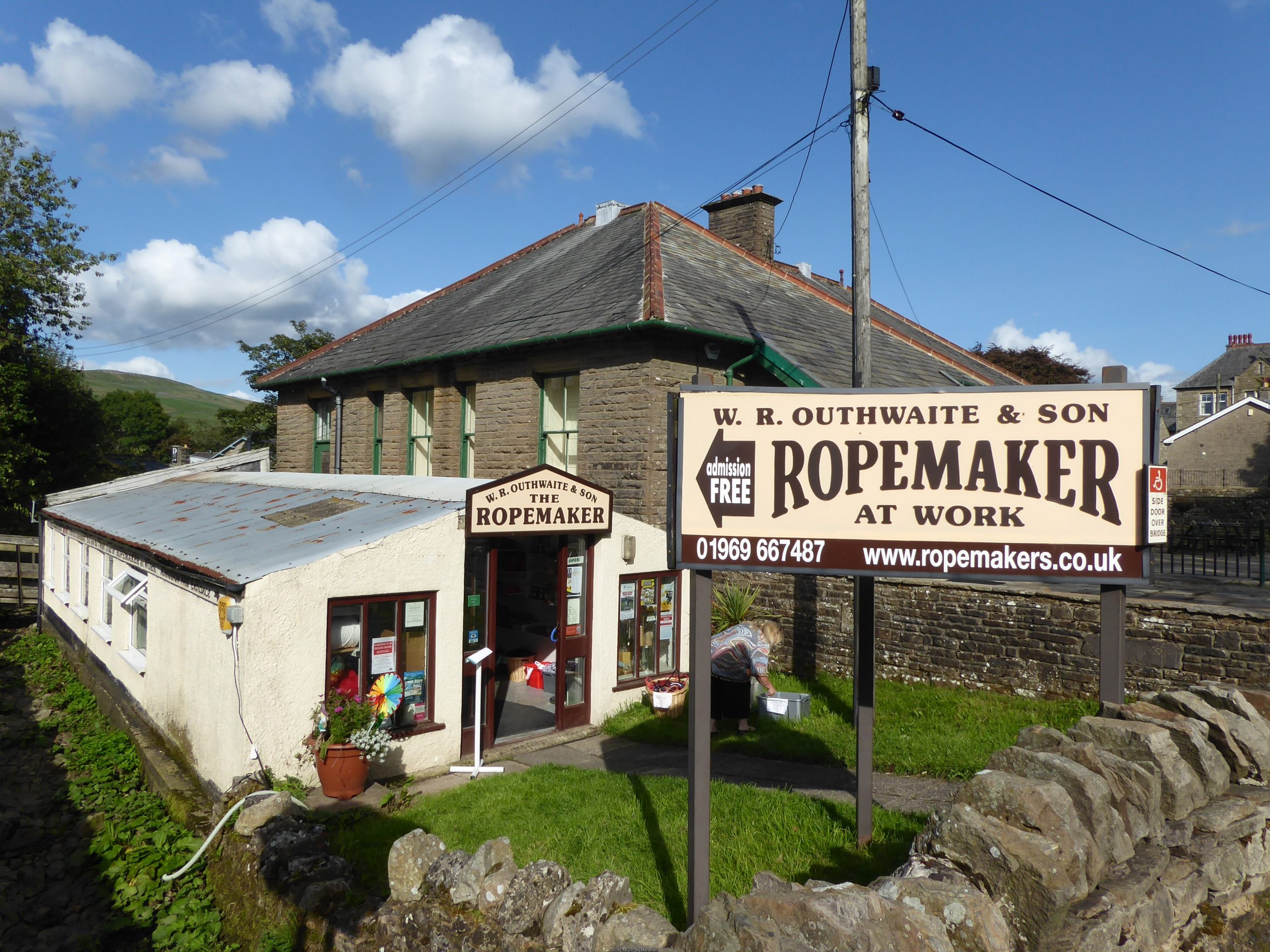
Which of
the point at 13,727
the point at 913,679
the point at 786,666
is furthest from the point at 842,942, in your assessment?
the point at 13,727

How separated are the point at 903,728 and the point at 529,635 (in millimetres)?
6413

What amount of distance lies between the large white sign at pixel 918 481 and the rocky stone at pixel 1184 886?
4.94 feet

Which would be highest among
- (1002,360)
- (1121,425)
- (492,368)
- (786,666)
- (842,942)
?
(1002,360)

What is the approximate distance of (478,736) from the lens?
31.3 feet

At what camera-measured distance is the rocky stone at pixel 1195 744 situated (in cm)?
500

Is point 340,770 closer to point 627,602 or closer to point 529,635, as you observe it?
point 627,602

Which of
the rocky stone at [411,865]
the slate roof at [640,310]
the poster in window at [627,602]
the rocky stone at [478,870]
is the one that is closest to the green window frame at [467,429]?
the slate roof at [640,310]

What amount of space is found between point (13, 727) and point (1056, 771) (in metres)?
14.4

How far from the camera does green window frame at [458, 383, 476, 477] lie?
59.5 ft

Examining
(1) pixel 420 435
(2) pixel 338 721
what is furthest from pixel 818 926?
(1) pixel 420 435

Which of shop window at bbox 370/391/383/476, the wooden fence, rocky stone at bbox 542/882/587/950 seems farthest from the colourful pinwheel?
the wooden fence

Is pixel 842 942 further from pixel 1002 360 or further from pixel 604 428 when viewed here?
pixel 1002 360

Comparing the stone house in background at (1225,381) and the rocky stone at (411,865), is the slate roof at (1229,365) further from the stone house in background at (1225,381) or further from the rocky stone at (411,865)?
the rocky stone at (411,865)

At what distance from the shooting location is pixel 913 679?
12.0 meters
